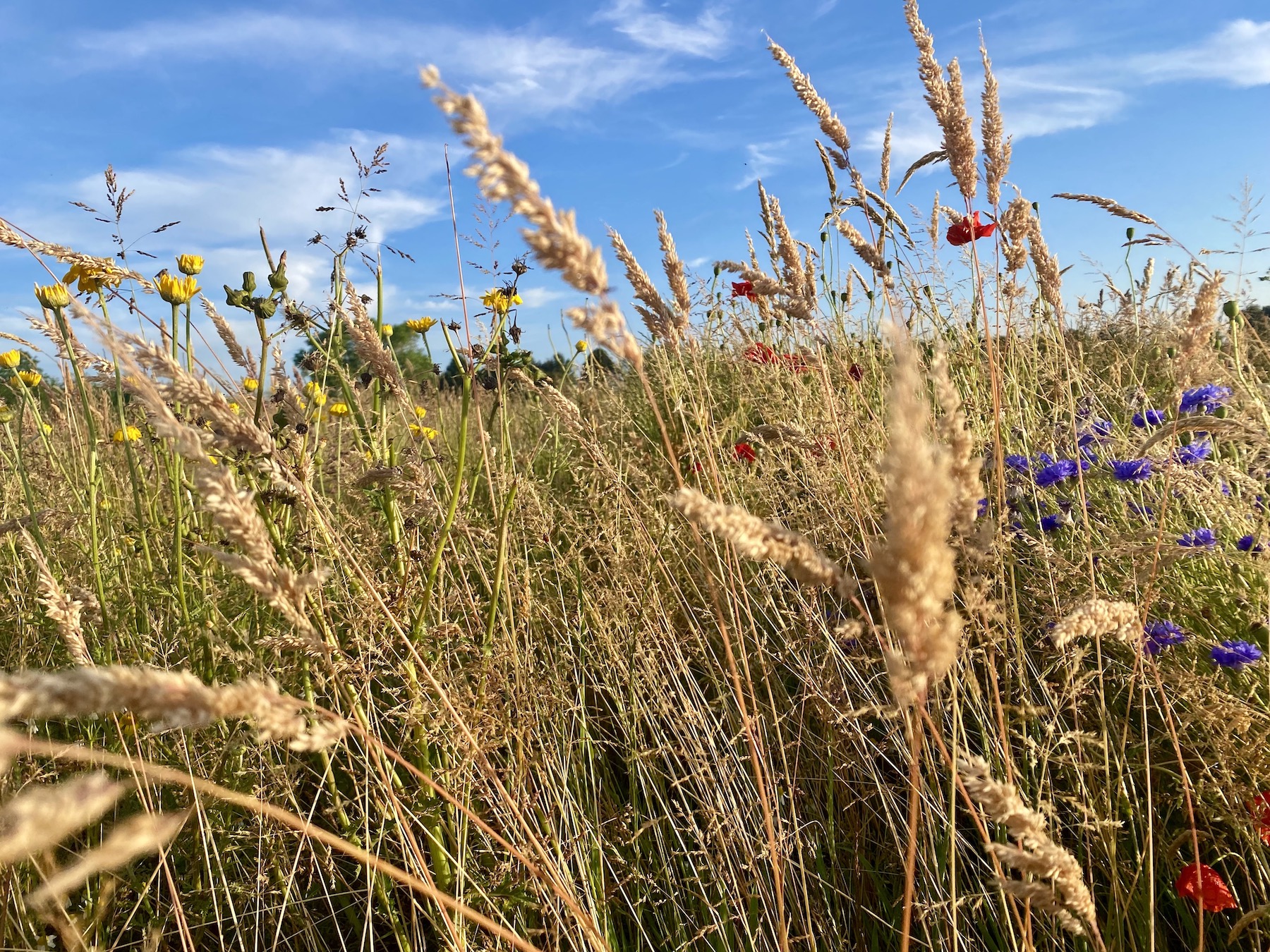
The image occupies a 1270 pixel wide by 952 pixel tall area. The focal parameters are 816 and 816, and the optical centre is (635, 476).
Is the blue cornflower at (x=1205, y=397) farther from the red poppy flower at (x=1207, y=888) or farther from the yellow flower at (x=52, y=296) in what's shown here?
the yellow flower at (x=52, y=296)

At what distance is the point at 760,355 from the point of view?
10.6 ft

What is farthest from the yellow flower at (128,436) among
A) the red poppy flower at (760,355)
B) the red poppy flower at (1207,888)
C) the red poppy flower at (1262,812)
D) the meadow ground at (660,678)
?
the red poppy flower at (1262,812)

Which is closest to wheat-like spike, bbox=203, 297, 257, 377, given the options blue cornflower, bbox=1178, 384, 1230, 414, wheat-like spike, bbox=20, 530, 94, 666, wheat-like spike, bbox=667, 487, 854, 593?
wheat-like spike, bbox=20, 530, 94, 666

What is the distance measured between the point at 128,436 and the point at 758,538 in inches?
83.0

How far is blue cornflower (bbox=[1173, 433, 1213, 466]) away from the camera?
1957 mm

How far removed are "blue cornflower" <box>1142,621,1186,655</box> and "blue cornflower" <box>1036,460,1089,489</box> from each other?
1.66ft

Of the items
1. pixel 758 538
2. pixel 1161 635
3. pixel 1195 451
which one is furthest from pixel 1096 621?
pixel 1195 451

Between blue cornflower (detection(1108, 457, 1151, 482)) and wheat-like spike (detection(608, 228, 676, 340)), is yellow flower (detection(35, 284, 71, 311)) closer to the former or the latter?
wheat-like spike (detection(608, 228, 676, 340))

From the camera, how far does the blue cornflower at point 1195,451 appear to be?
196cm

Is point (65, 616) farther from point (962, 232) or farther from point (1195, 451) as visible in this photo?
point (962, 232)

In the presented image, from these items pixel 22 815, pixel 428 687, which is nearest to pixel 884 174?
pixel 428 687

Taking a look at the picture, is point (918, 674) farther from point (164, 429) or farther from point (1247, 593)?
point (1247, 593)

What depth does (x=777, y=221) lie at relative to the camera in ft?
6.72

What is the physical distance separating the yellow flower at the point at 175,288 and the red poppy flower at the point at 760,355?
1.85 metres
